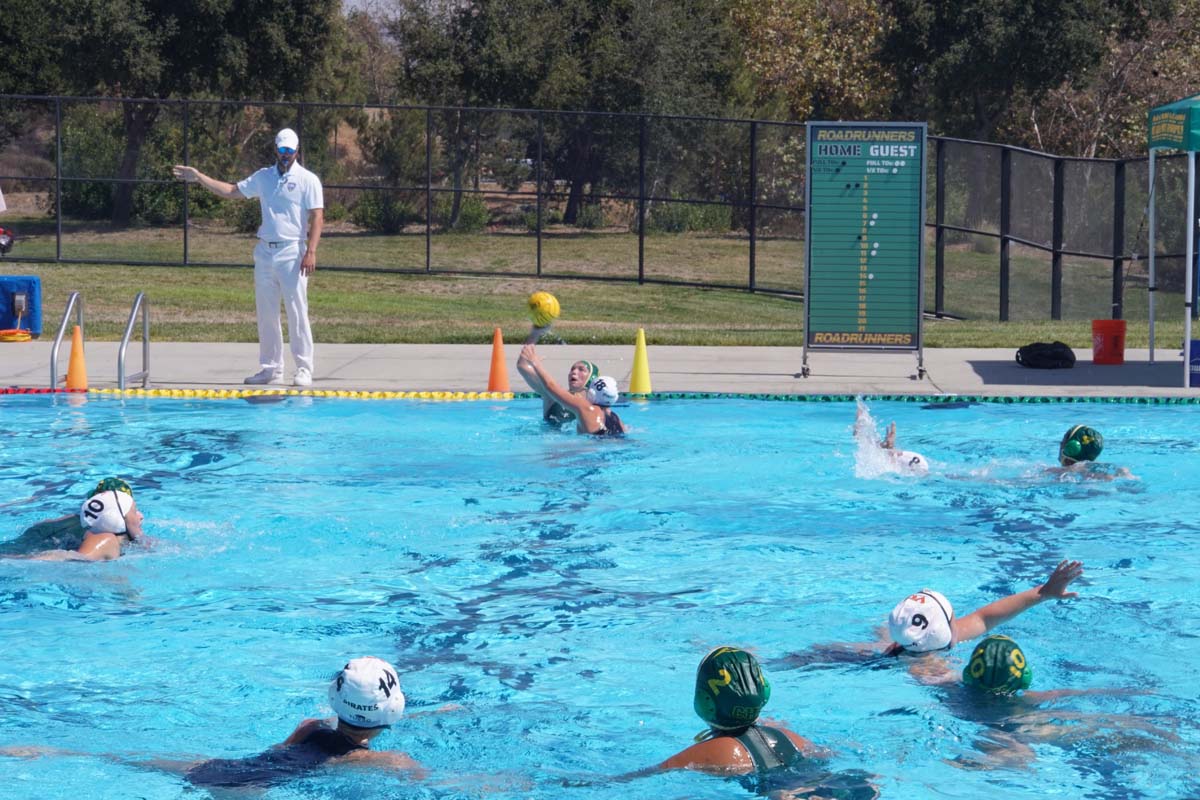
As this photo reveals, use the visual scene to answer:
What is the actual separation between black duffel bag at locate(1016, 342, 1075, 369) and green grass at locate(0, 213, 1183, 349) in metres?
2.13

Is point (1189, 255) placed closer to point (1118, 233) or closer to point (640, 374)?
point (640, 374)

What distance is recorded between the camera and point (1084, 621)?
30.9ft

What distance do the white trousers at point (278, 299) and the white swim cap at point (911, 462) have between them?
6.10 metres

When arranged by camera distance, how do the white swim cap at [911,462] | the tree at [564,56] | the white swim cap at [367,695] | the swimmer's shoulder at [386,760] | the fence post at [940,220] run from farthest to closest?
the tree at [564,56]
the fence post at [940,220]
the white swim cap at [911,462]
the swimmer's shoulder at [386,760]
the white swim cap at [367,695]

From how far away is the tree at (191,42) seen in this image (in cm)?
3462

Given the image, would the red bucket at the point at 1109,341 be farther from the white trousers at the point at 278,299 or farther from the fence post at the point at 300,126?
the fence post at the point at 300,126

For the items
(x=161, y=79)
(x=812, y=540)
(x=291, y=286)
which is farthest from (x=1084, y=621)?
(x=161, y=79)

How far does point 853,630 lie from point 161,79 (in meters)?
30.9

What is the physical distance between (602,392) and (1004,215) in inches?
509

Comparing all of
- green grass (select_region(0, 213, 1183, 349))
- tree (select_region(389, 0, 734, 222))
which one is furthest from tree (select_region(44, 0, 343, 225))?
green grass (select_region(0, 213, 1183, 349))

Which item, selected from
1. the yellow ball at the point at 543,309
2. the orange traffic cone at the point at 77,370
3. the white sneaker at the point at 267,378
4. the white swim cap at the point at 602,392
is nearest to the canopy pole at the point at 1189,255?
the white swim cap at the point at 602,392

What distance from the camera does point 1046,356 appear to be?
17219 mm

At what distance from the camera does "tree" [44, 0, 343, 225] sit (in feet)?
114

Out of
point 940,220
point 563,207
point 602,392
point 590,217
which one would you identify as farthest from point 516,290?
point 602,392
